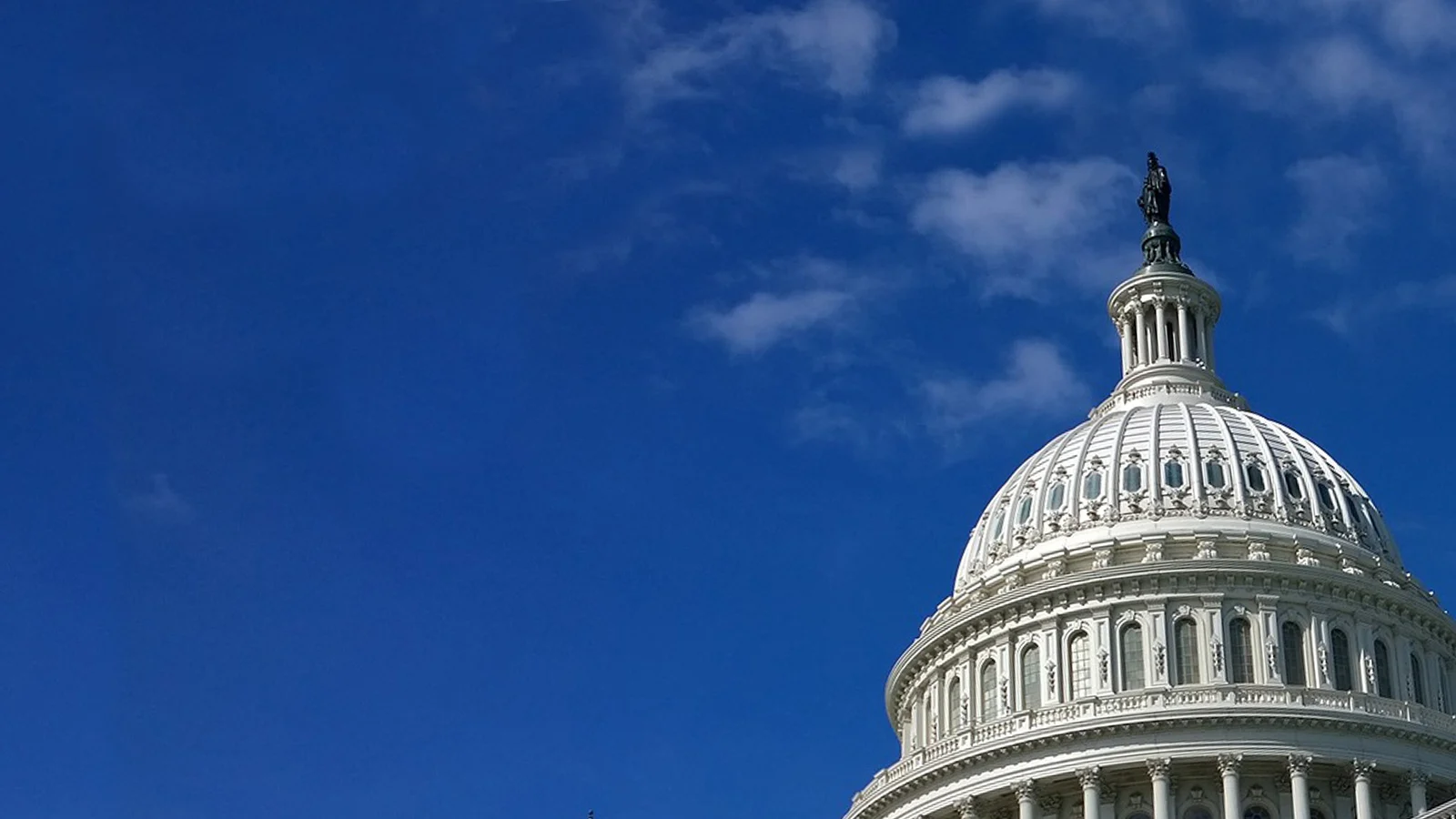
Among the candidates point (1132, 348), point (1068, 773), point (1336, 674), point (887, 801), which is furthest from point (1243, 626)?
point (1132, 348)

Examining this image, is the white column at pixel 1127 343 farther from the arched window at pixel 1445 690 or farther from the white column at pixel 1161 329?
the arched window at pixel 1445 690

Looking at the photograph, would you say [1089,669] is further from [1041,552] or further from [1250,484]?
[1250,484]

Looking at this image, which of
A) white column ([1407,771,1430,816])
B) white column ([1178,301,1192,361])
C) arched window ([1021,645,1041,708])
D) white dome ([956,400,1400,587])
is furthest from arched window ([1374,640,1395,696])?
white column ([1178,301,1192,361])

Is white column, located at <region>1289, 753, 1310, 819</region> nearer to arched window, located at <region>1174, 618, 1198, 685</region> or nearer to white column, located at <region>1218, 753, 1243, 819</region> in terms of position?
white column, located at <region>1218, 753, 1243, 819</region>

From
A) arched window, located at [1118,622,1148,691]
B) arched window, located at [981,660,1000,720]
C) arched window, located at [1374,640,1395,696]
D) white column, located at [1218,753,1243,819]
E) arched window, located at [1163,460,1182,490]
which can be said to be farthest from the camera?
arched window, located at [1163,460,1182,490]

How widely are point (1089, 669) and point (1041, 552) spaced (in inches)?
282

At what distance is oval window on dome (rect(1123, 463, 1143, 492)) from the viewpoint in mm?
95625

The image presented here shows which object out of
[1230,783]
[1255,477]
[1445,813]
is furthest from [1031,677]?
[1445,813]

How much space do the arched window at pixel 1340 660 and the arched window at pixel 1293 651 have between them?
1.14m

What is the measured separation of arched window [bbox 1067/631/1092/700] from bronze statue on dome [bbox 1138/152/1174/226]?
31.7 m

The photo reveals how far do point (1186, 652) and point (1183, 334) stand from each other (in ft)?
78.8

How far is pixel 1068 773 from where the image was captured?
8419cm

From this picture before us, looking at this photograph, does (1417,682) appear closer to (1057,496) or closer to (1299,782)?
(1299,782)

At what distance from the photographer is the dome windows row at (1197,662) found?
8712cm
